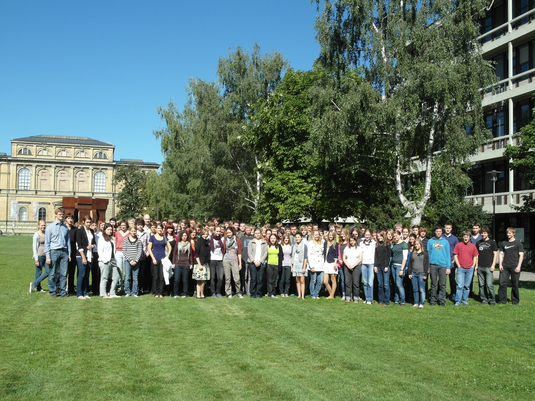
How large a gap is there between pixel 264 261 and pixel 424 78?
11587 mm

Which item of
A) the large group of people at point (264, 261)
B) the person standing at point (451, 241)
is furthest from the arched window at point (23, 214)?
the person standing at point (451, 241)

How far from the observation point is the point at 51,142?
109812 mm

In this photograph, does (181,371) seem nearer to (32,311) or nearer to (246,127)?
(32,311)

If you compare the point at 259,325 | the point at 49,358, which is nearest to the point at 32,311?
the point at 49,358

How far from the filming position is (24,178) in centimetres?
10819

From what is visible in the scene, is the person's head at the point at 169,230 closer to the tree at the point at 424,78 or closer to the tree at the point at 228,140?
the tree at the point at 424,78

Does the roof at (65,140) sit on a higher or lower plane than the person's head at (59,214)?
higher

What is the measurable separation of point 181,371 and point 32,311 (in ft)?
17.4

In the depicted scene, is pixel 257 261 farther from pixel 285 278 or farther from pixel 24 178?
pixel 24 178

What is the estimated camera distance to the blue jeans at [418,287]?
11875 mm

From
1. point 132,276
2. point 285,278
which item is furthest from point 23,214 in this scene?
point 285,278

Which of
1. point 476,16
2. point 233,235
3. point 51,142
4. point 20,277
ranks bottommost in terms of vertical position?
point 20,277

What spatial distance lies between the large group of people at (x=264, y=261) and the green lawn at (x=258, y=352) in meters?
1.08

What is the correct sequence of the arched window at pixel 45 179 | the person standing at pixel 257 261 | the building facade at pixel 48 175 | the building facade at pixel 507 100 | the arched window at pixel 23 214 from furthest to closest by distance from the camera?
the arched window at pixel 45 179 < the arched window at pixel 23 214 < the building facade at pixel 48 175 < the building facade at pixel 507 100 < the person standing at pixel 257 261
